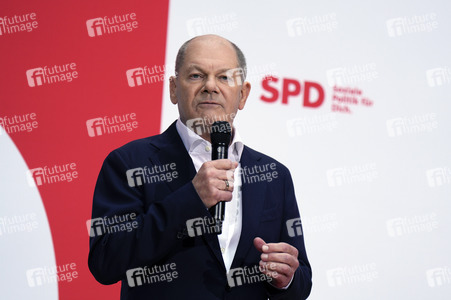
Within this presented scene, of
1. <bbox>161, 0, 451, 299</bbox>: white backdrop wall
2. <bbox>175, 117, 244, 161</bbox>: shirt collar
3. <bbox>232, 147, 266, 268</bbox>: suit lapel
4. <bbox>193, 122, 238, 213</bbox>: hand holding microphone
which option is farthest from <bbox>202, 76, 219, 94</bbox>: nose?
<bbox>161, 0, 451, 299</bbox>: white backdrop wall

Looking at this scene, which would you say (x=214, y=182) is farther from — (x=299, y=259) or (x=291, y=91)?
(x=291, y=91)

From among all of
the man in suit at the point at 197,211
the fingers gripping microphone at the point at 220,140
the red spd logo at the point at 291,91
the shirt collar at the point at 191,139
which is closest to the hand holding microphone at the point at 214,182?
the man in suit at the point at 197,211

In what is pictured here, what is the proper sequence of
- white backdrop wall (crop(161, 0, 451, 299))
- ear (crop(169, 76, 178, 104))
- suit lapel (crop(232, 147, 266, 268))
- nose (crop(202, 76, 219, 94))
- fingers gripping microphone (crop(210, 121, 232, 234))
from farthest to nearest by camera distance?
white backdrop wall (crop(161, 0, 451, 299)) < ear (crop(169, 76, 178, 104)) < nose (crop(202, 76, 219, 94)) < suit lapel (crop(232, 147, 266, 268)) < fingers gripping microphone (crop(210, 121, 232, 234))

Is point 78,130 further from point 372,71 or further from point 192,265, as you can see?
point 372,71

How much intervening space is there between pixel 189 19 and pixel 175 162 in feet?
5.53

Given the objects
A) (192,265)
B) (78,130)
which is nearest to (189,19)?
(78,130)

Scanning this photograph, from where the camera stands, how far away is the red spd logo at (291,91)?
327 cm

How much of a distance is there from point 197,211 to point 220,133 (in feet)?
0.99

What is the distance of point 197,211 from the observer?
59.3 inches

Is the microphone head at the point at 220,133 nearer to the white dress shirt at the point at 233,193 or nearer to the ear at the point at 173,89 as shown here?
the white dress shirt at the point at 233,193

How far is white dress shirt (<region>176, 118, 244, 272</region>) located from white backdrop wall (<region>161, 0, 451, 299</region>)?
125 cm

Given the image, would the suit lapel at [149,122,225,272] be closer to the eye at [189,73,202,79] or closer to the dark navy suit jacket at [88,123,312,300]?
the dark navy suit jacket at [88,123,312,300]

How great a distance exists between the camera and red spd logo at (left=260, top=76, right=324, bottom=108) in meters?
3.27

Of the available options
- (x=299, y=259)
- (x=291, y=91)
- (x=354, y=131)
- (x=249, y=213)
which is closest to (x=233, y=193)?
(x=249, y=213)
